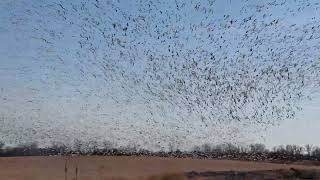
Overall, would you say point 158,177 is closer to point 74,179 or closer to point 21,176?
point 74,179

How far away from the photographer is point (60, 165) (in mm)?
54281

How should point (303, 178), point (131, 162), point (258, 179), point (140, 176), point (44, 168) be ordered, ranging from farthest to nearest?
point (131, 162) → point (44, 168) → point (140, 176) → point (258, 179) → point (303, 178)

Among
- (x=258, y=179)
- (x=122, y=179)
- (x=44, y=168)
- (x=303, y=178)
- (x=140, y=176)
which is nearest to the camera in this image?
(x=303, y=178)

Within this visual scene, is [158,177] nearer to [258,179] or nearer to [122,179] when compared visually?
[122,179]

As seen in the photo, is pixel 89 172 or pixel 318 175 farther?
pixel 89 172

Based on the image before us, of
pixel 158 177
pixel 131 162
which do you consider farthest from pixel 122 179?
pixel 131 162

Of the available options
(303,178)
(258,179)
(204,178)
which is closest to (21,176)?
(204,178)

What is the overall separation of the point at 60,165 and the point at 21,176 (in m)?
8.90

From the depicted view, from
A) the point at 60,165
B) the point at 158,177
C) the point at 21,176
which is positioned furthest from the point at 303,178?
the point at 60,165

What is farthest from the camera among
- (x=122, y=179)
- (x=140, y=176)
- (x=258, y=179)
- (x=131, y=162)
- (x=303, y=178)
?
(x=131, y=162)

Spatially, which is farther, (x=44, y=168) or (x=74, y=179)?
(x=44, y=168)

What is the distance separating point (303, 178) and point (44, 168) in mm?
28280

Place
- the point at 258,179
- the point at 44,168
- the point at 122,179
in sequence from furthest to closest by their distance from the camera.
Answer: the point at 44,168 < the point at 122,179 < the point at 258,179

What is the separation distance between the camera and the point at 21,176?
45562 millimetres
